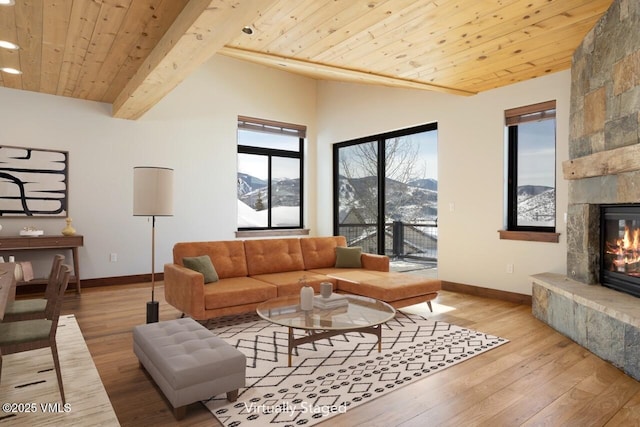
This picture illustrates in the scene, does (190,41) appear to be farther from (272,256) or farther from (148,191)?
(272,256)

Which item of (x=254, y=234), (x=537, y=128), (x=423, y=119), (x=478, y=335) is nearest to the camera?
(x=478, y=335)

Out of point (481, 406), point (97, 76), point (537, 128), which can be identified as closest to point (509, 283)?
point (537, 128)

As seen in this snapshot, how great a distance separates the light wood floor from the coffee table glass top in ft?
1.73

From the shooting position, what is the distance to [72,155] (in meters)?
5.54

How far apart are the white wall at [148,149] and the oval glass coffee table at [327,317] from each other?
143 inches

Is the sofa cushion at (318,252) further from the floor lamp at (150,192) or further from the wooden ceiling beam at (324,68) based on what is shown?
the wooden ceiling beam at (324,68)

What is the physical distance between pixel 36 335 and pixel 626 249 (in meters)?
4.43

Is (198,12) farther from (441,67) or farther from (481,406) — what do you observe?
(481,406)

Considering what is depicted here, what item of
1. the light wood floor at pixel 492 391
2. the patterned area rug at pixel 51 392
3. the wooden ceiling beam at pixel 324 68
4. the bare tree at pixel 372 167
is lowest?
the light wood floor at pixel 492 391

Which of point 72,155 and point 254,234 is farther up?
point 72,155

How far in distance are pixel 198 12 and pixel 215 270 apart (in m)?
2.52

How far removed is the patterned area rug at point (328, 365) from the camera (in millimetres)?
2240

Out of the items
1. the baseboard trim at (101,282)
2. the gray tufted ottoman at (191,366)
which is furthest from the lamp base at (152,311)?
the baseboard trim at (101,282)

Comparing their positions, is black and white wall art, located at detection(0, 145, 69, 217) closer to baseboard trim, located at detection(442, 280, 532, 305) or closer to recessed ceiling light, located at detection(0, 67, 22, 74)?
recessed ceiling light, located at detection(0, 67, 22, 74)
